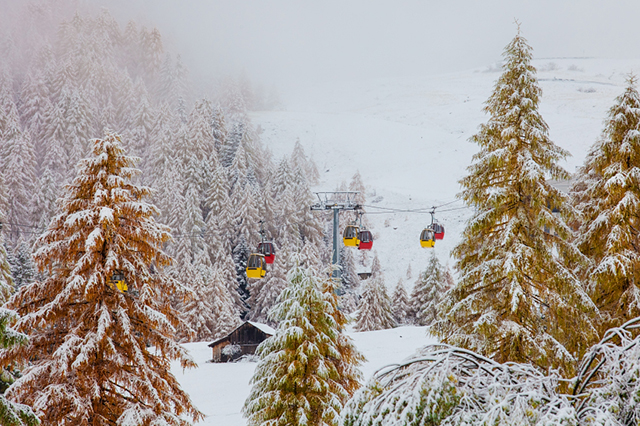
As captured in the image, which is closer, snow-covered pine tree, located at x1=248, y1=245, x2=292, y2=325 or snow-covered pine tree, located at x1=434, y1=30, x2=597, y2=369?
snow-covered pine tree, located at x1=434, y1=30, x2=597, y2=369

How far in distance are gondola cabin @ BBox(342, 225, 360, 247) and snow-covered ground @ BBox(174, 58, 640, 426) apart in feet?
21.7

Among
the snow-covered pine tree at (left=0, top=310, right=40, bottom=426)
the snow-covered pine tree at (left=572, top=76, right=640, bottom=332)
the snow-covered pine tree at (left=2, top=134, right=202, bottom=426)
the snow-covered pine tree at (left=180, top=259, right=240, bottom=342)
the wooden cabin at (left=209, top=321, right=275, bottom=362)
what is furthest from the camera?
the snow-covered pine tree at (left=180, top=259, right=240, bottom=342)

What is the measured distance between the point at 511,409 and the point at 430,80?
13013 centimetres

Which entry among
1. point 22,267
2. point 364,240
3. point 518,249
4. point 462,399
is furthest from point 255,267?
point 22,267

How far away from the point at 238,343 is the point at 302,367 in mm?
18356

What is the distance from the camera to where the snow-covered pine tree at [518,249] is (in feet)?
31.0

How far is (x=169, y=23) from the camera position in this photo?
3932 inches

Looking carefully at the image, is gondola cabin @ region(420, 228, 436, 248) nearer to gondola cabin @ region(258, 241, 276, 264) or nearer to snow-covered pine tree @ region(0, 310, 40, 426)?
gondola cabin @ region(258, 241, 276, 264)

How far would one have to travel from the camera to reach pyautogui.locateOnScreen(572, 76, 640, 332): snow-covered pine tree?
410 inches

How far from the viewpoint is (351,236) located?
2070cm

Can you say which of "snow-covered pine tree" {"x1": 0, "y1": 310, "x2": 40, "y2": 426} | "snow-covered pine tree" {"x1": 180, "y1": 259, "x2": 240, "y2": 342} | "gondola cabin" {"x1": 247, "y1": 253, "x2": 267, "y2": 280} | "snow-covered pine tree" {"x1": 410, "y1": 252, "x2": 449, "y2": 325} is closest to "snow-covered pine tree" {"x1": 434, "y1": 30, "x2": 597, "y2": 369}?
"snow-covered pine tree" {"x1": 0, "y1": 310, "x2": 40, "y2": 426}

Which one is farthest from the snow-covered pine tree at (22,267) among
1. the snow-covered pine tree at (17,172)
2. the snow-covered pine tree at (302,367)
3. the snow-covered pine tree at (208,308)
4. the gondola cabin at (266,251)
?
the snow-covered pine tree at (302,367)

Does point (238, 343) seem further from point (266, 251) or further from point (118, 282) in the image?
point (118, 282)

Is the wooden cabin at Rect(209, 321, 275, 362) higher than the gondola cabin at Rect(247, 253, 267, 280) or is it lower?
lower
